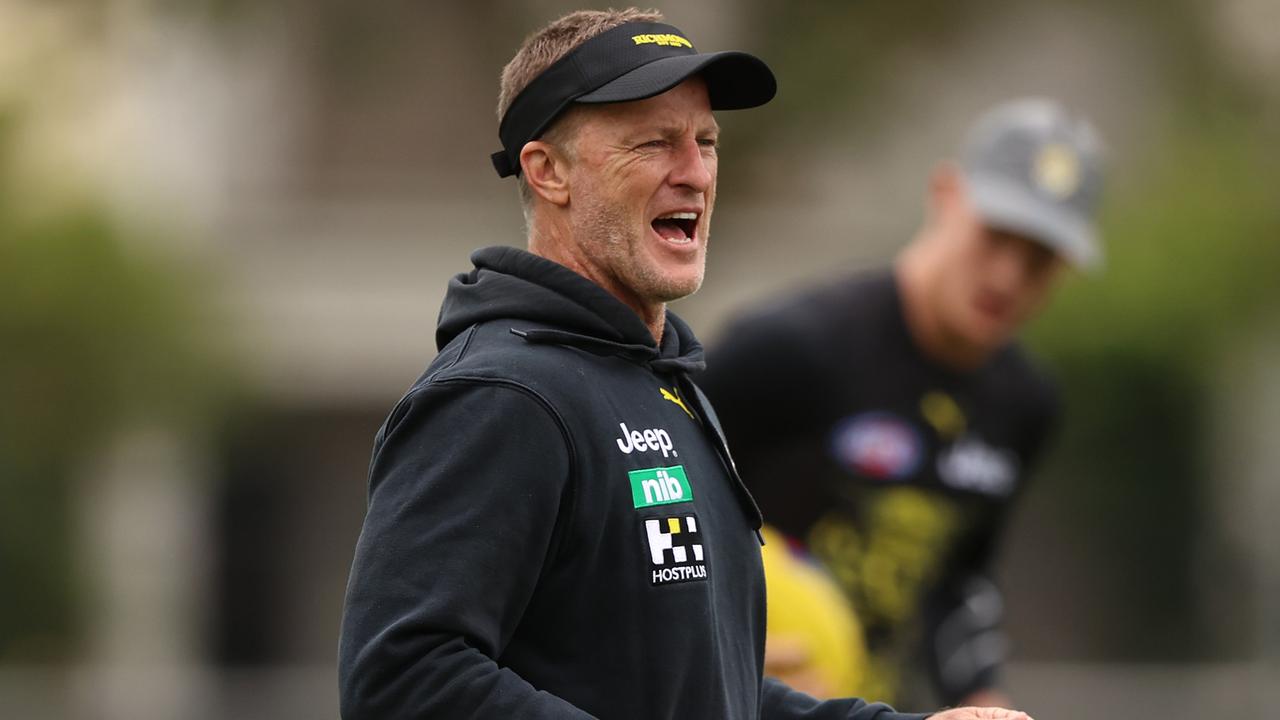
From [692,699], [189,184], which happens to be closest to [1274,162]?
[189,184]

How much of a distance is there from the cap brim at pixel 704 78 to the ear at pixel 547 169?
110 millimetres

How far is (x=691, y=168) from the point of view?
11.4ft

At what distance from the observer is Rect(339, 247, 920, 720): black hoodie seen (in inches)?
121

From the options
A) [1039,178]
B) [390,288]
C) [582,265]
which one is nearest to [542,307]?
[582,265]

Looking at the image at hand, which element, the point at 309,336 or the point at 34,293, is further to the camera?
the point at 309,336

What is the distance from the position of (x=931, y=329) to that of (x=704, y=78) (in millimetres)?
3328

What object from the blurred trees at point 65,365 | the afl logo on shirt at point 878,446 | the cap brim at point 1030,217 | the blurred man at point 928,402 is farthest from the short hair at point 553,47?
the blurred trees at point 65,365

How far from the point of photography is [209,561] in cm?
1877

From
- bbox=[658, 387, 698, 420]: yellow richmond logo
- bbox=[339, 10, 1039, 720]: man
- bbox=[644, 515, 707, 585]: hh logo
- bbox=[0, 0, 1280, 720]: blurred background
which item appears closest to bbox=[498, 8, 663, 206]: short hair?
bbox=[339, 10, 1039, 720]: man

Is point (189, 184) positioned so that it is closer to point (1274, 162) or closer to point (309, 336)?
point (309, 336)

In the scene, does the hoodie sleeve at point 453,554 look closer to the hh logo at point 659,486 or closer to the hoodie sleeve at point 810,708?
the hh logo at point 659,486

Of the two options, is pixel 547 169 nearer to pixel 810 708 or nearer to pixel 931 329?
pixel 810 708

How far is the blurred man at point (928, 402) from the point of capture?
6.37 meters

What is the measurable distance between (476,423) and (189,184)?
16618 millimetres
